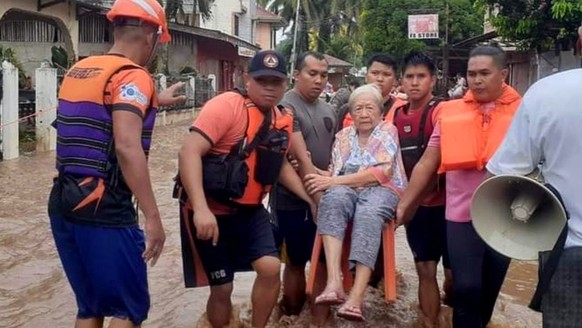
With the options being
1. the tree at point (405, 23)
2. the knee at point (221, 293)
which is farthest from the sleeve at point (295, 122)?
the tree at point (405, 23)

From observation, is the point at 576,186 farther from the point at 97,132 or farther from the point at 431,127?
the point at 431,127

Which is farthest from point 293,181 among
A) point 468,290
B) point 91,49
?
point 91,49

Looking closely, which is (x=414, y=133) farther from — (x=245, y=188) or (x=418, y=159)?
(x=245, y=188)

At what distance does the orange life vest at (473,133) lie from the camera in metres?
4.72

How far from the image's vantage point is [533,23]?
65.0 ft

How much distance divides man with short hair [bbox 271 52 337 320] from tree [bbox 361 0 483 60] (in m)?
32.2

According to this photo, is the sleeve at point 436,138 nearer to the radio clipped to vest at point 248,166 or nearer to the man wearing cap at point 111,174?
the radio clipped to vest at point 248,166

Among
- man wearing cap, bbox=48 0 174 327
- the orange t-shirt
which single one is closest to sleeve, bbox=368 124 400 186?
the orange t-shirt

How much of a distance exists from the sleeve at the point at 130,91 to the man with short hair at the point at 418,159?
236cm

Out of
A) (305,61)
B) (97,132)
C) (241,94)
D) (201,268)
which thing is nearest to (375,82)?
(305,61)

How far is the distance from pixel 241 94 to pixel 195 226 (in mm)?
862

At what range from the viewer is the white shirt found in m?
2.92

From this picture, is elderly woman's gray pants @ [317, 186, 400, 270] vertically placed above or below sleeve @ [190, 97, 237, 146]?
below

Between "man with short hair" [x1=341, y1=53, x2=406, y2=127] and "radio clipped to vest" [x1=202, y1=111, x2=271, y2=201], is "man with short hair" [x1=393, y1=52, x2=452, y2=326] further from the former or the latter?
"radio clipped to vest" [x1=202, y1=111, x2=271, y2=201]
